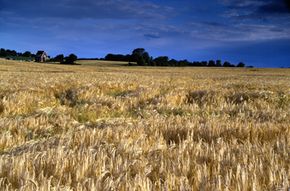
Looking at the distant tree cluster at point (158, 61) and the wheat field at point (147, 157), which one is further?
the distant tree cluster at point (158, 61)

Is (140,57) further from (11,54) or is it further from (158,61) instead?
(11,54)

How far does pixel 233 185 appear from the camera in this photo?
10.6ft

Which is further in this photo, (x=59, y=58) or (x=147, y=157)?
(x=59, y=58)

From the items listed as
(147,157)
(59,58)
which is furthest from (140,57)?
(147,157)

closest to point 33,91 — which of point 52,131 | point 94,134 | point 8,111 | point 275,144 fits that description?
point 8,111

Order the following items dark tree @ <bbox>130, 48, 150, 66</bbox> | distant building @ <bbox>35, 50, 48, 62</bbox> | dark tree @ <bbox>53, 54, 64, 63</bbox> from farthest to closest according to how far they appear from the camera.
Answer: distant building @ <bbox>35, 50, 48, 62</bbox>
dark tree @ <bbox>53, 54, 64, 63</bbox>
dark tree @ <bbox>130, 48, 150, 66</bbox>

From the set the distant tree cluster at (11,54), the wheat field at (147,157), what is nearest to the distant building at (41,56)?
the distant tree cluster at (11,54)

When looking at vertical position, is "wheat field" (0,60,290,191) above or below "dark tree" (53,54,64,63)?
above

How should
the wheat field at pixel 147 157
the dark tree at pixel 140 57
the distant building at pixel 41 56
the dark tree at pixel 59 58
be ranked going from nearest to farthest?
1. the wheat field at pixel 147 157
2. the dark tree at pixel 140 57
3. the dark tree at pixel 59 58
4. the distant building at pixel 41 56

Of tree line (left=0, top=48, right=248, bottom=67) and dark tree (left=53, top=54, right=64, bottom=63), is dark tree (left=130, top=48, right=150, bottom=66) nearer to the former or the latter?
tree line (left=0, top=48, right=248, bottom=67)

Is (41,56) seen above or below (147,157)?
below

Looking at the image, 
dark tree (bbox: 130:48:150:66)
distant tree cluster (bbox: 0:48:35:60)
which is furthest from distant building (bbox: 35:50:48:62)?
dark tree (bbox: 130:48:150:66)

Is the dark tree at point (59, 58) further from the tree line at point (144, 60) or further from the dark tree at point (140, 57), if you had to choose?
the dark tree at point (140, 57)

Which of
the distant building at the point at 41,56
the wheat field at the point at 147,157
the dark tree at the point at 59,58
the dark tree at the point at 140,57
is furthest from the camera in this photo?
the distant building at the point at 41,56
